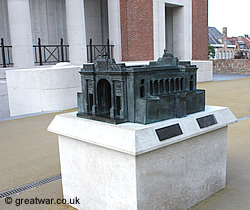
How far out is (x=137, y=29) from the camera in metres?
20.4

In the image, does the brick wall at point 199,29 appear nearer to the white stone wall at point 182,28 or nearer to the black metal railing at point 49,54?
the white stone wall at point 182,28

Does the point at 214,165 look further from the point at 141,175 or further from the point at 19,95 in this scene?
the point at 19,95

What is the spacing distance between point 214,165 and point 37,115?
7.53 m

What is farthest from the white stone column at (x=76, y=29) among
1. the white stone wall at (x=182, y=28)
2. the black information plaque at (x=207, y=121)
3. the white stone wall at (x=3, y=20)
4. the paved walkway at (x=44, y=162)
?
the black information plaque at (x=207, y=121)

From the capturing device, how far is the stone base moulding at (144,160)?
9.91 ft

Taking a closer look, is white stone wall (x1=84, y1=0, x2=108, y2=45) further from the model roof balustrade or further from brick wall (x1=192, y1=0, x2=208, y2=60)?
the model roof balustrade

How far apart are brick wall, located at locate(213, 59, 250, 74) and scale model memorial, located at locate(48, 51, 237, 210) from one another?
87.0ft

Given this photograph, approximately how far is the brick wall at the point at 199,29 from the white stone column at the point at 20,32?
1521 centimetres

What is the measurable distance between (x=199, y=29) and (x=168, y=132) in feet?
79.4

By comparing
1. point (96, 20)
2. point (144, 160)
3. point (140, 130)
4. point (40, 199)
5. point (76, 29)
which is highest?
point (96, 20)

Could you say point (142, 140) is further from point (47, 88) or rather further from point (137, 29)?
point (137, 29)

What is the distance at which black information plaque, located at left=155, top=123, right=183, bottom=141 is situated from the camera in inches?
123

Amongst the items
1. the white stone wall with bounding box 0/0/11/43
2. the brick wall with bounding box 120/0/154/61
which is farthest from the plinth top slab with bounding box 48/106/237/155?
the white stone wall with bounding box 0/0/11/43

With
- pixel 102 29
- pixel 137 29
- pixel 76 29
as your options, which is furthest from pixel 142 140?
pixel 102 29
